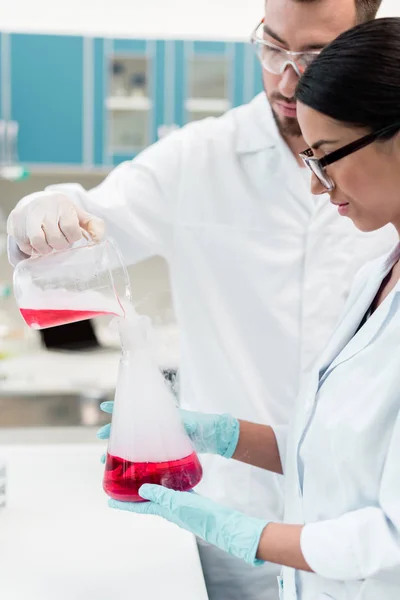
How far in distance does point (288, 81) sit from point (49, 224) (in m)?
0.59

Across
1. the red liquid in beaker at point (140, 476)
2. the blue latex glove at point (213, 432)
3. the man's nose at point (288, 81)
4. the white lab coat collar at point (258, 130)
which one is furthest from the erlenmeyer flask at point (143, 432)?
the white lab coat collar at point (258, 130)

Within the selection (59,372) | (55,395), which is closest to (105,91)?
(59,372)

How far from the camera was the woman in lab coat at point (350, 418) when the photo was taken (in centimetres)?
104

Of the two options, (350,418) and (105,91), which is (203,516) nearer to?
(350,418)

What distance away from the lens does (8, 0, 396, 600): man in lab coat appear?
170cm

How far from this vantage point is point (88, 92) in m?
3.79

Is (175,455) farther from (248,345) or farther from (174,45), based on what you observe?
(174,45)

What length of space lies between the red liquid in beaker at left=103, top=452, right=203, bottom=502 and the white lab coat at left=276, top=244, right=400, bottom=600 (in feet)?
0.69

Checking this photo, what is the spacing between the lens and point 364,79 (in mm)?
1047

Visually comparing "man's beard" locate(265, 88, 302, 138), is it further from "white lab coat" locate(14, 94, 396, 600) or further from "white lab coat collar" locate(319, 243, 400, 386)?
"white lab coat collar" locate(319, 243, 400, 386)

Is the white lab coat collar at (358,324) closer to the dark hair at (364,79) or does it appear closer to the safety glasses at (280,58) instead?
the dark hair at (364,79)

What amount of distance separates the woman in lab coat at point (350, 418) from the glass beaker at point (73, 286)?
32cm

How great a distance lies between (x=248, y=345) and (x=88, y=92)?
2.50m

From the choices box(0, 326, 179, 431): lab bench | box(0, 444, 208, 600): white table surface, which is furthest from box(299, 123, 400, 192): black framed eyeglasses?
box(0, 326, 179, 431): lab bench
